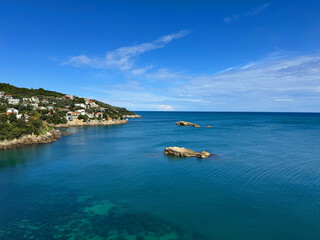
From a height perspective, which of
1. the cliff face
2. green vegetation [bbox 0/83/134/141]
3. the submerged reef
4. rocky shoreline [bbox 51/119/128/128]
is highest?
green vegetation [bbox 0/83/134/141]

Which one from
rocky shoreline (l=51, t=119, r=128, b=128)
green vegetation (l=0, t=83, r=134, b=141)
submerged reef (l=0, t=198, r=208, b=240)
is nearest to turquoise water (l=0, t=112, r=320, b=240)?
submerged reef (l=0, t=198, r=208, b=240)

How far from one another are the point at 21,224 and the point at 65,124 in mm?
83345

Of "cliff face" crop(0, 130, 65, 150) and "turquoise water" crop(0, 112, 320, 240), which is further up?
"cliff face" crop(0, 130, 65, 150)

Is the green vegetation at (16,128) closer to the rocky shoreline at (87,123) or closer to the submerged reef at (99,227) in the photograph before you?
the submerged reef at (99,227)

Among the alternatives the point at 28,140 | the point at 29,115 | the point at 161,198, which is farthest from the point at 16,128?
the point at 161,198

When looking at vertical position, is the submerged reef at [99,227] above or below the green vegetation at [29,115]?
below

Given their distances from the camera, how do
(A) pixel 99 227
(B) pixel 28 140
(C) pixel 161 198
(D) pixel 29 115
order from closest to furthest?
1. (A) pixel 99 227
2. (C) pixel 161 198
3. (B) pixel 28 140
4. (D) pixel 29 115

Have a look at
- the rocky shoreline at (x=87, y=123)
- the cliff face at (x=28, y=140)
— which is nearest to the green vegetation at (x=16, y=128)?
the cliff face at (x=28, y=140)

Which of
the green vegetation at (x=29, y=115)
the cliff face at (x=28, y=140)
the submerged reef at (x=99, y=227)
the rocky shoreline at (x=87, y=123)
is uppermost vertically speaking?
the green vegetation at (x=29, y=115)

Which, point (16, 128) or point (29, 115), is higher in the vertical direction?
point (29, 115)

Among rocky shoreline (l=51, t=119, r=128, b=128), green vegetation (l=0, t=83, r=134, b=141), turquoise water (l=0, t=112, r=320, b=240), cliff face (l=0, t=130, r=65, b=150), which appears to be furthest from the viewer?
rocky shoreline (l=51, t=119, r=128, b=128)

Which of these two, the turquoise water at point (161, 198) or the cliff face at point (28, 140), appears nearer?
the turquoise water at point (161, 198)

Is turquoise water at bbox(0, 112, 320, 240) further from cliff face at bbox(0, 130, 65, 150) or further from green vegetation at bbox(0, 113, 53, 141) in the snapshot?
green vegetation at bbox(0, 113, 53, 141)

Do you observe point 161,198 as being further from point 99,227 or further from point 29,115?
point 29,115
